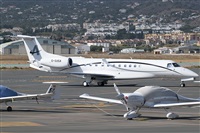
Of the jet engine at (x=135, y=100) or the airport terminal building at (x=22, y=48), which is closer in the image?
the jet engine at (x=135, y=100)

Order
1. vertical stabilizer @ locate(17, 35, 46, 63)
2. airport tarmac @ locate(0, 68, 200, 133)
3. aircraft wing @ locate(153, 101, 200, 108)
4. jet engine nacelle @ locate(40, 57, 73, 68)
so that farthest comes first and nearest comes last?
vertical stabilizer @ locate(17, 35, 46, 63) < jet engine nacelle @ locate(40, 57, 73, 68) < aircraft wing @ locate(153, 101, 200, 108) < airport tarmac @ locate(0, 68, 200, 133)

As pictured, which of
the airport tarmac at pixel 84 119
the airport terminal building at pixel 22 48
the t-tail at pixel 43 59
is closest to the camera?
the airport tarmac at pixel 84 119

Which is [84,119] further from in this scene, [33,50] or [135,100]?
[33,50]

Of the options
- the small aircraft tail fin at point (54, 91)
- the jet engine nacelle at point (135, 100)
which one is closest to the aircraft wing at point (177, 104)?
the jet engine nacelle at point (135, 100)

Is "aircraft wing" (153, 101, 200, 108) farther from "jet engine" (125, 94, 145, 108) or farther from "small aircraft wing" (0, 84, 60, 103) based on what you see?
"small aircraft wing" (0, 84, 60, 103)

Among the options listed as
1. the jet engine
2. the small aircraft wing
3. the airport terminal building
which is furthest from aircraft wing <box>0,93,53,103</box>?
A: the airport terminal building

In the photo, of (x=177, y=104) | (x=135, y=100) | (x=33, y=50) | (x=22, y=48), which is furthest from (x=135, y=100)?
(x=22, y=48)

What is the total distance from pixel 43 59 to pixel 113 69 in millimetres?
6079

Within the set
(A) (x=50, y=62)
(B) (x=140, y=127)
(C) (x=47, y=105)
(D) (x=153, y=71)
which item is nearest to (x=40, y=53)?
(A) (x=50, y=62)

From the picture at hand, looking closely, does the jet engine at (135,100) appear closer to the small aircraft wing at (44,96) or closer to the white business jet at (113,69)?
the small aircraft wing at (44,96)

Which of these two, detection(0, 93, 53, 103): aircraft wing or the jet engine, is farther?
detection(0, 93, 53, 103): aircraft wing

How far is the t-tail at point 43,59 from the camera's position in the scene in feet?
216

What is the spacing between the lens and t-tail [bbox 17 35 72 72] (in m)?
65.8

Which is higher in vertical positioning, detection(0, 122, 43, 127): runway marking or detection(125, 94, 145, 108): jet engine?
detection(125, 94, 145, 108): jet engine
